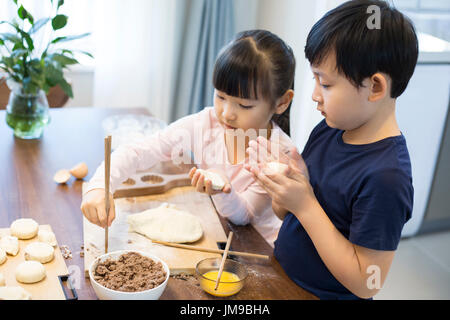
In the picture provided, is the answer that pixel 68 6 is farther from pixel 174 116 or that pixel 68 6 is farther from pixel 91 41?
pixel 174 116

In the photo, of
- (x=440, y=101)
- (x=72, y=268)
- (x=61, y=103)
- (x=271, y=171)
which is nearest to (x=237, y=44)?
(x=271, y=171)

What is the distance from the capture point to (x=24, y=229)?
1.08 meters

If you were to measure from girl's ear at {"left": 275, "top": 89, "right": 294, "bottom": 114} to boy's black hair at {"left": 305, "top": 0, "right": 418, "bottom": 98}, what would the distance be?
438 mm

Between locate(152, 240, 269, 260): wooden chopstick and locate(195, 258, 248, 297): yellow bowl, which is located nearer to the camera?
locate(195, 258, 248, 297): yellow bowl

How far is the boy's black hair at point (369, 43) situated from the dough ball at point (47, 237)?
0.69 meters

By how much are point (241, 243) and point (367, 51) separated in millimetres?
538

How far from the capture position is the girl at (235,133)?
4.01 ft

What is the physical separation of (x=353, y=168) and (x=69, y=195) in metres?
Result: 0.77

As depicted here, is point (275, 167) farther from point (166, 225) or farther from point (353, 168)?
point (166, 225)

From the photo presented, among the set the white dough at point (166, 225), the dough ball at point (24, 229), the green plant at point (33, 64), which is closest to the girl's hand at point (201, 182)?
the white dough at point (166, 225)

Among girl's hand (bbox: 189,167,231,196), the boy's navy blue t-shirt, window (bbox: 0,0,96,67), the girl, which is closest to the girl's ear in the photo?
the girl

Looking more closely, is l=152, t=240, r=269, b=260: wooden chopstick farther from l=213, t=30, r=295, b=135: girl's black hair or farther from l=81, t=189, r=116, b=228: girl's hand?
l=213, t=30, r=295, b=135: girl's black hair

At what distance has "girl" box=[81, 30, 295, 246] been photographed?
4.01 ft

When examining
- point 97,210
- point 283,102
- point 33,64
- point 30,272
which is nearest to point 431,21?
point 283,102
